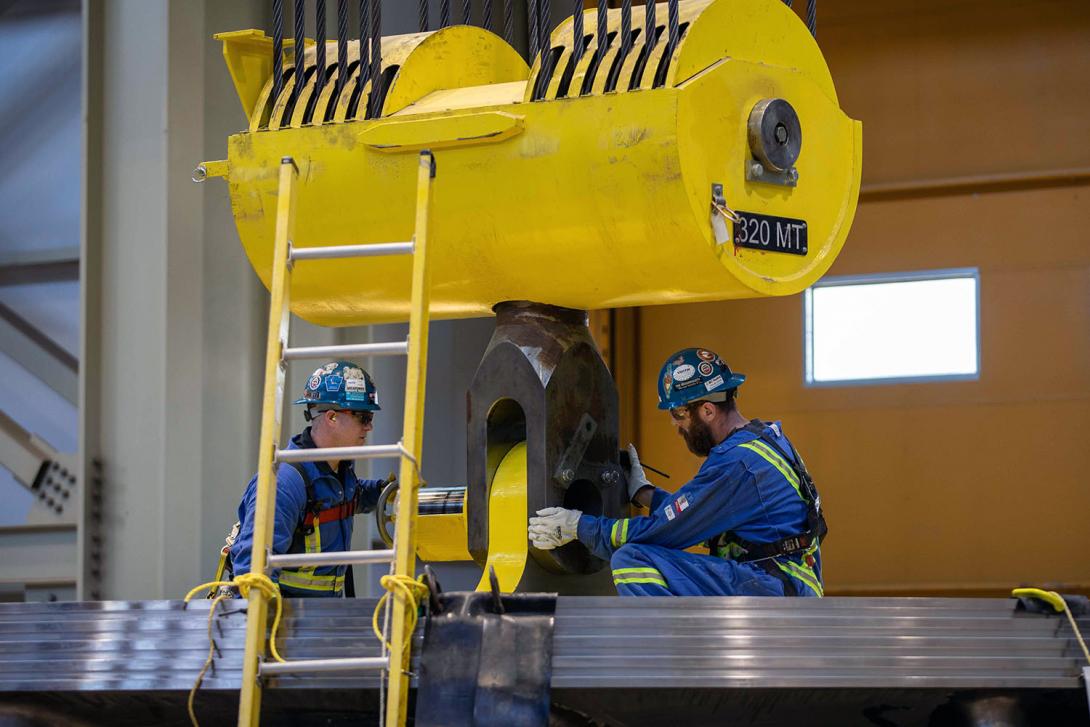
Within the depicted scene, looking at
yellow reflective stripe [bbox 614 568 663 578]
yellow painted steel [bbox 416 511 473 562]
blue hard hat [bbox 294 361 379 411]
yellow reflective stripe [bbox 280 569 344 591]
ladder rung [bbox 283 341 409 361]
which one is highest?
ladder rung [bbox 283 341 409 361]

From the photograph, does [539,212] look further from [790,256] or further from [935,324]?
[935,324]

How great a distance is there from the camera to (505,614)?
2941 mm

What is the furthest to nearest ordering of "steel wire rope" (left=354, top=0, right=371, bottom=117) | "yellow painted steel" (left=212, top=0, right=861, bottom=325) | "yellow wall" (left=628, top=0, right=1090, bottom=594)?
"yellow wall" (left=628, top=0, right=1090, bottom=594)
"steel wire rope" (left=354, top=0, right=371, bottom=117)
"yellow painted steel" (left=212, top=0, right=861, bottom=325)

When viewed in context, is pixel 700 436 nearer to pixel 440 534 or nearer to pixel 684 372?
pixel 684 372

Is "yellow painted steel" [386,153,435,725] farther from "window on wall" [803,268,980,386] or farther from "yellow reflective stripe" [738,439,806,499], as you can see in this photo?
"window on wall" [803,268,980,386]

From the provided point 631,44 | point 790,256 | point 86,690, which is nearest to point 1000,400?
point 790,256

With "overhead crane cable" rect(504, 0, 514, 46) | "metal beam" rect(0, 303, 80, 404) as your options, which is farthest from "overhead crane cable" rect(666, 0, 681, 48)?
"metal beam" rect(0, 303, 80, 404)

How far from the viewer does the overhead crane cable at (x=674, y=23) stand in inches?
144

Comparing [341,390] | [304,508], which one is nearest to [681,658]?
[304,508]

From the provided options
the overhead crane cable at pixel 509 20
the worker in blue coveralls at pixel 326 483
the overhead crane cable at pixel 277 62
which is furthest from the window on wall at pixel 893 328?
the overhead crane cable at pixel 277 62

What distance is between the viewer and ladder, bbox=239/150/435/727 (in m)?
2.85

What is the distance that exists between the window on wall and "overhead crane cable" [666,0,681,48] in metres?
3.45

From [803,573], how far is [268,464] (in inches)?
71.9

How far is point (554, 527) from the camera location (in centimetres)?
393
